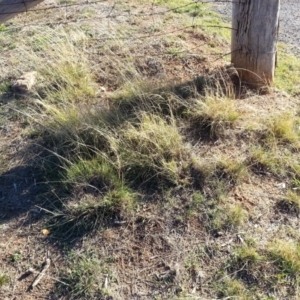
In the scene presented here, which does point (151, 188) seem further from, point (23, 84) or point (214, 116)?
point (23, 84)

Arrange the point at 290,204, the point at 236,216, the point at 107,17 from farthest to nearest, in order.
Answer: the point at 107,17, the point at 290,204, the point at 236,216

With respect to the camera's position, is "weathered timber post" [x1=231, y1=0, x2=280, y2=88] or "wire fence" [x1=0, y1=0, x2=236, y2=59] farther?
"wire fence" [x1=0, y1=0, x2=236, y2=59]

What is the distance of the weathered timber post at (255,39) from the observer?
378 cm

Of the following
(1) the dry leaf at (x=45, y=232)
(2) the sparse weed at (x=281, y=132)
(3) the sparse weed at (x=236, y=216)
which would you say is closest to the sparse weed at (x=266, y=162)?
(2) the sparse weed at (x=281, y=132)

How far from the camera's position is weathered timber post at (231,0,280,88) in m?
3.78

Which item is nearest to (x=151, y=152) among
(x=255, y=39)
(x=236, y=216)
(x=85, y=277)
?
(x=236, y=216)

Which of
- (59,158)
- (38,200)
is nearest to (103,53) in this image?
(59,158)

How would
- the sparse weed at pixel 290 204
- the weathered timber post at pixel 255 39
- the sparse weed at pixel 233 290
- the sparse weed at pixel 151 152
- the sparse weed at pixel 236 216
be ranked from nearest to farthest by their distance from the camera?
the sparse weed at pixel 233 290 → the sparse weed at pixel 236 216 → the sparse weed at pixel 290 204 → the sparse weed at pixel 151 152 → the weathered timber post at pixel 255 39

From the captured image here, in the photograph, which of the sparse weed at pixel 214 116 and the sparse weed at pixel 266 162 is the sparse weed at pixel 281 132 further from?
the sparse weed at pixel 214 116

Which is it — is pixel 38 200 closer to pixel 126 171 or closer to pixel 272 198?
pixel 126 171

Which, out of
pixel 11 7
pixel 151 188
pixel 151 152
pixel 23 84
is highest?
pixel 11 7

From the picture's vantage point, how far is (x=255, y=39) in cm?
390

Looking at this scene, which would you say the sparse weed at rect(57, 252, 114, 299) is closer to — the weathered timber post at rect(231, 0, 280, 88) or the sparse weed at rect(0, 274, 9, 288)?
the sparse weed at rect(0, 274, 9, 288)

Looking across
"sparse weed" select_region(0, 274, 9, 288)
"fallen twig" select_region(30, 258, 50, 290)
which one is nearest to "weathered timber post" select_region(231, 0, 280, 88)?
"fallen twig" select_region(30, 258, 50, 290)
